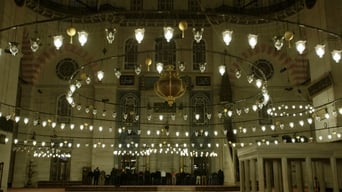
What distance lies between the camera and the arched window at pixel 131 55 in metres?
21.4

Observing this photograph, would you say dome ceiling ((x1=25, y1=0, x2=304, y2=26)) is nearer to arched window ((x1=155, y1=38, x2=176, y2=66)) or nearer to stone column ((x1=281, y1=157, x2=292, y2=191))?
arched window ((x1=155, y1=38, x2=176, y2=66))

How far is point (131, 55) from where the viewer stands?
21484mm

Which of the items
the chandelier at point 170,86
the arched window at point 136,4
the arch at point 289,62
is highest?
the arched window at point 136,4

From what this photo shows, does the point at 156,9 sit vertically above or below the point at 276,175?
above

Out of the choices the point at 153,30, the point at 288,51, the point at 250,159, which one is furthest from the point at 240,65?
the point at 250,159

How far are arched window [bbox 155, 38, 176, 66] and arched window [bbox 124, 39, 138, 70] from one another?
4.33ft

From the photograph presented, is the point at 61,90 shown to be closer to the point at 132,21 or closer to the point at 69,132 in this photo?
the point at 69,132

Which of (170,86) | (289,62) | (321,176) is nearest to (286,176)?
(321,176)

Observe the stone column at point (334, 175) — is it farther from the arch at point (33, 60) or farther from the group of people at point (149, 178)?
the arch at point (33, 60)

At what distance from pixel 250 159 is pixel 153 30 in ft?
45.2

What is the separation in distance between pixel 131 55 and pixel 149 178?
766cm

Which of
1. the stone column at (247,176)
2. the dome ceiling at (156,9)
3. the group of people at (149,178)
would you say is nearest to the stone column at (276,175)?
the stone column at (247,176)

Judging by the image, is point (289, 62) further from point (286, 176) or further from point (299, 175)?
point (286, 176)

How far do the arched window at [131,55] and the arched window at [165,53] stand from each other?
132 cm
